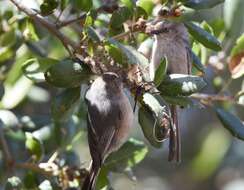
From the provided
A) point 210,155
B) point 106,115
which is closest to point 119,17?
point 106,115

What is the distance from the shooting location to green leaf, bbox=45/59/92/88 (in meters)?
1.33

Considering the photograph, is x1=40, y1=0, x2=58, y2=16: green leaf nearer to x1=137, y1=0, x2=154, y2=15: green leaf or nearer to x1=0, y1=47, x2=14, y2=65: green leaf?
x1=137, y1=0, x2=154, y2=15: green leaf

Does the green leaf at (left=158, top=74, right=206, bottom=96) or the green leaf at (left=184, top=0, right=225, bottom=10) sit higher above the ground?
the green leaf at (left=184, top=0, right=225, bottom=10)

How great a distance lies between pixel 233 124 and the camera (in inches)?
60.2

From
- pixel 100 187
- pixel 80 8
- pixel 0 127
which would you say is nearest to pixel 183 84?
pixel 80 8

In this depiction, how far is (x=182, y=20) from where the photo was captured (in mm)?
1467

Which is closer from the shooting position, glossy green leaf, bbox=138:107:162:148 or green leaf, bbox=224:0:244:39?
glossy green leaf, bbox=138:107:162:148

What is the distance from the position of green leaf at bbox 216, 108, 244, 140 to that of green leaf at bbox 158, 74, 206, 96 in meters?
0.25

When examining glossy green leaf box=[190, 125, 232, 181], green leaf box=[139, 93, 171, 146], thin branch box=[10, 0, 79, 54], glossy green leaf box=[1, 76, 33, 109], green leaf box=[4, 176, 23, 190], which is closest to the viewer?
green leaf box=[139, 93, 171, 146]

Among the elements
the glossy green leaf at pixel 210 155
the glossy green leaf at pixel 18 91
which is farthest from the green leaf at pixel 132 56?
the glossy green leaf at pixel 210 155

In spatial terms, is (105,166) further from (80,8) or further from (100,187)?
(80,8)

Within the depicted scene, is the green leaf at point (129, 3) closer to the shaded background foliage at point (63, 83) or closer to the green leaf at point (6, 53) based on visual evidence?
the shaded background foliage at point (63, 83)

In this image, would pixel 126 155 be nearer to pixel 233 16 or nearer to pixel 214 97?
pixel 214 97

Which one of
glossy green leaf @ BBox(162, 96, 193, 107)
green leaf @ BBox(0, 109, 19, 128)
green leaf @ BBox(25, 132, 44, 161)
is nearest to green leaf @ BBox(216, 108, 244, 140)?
glossy green leaf @ BBox(162, 96, 193, 107)
